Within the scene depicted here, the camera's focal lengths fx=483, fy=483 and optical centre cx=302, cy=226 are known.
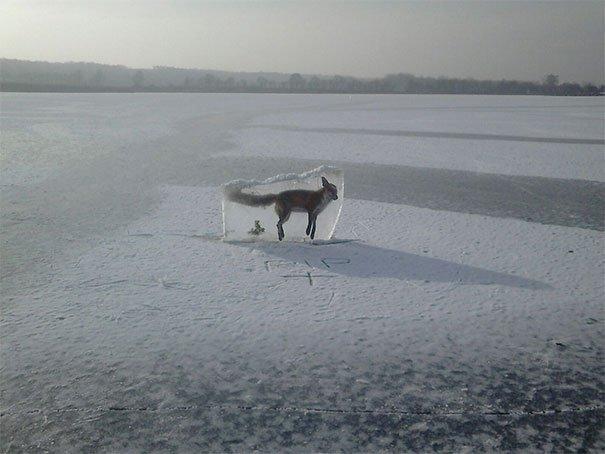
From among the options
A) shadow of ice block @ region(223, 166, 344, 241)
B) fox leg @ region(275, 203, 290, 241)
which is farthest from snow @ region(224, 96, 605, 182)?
fox leg @ region(275, 203, 290, 241)

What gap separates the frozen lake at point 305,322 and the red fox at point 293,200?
0.39m

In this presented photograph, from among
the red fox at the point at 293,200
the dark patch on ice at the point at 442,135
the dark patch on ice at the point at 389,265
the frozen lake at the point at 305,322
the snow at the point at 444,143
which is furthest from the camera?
the dark patch on ice at the point at 442,135

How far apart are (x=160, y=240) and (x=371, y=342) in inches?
109

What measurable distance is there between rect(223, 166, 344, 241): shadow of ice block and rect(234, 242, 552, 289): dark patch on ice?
0.12 m

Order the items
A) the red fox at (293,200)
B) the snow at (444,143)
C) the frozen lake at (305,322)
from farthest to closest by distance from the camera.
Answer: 1. the snow at (444,143)
2. the red fox at (293,200)
3. the frozen lake at (305,322)

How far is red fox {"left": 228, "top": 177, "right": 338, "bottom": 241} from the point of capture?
16.1 ft

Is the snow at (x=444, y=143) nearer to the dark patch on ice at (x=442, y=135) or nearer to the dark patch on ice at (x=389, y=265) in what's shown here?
the dark patch on ice at (x=442, y=135)

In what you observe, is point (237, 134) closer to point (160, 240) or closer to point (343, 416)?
point (160, 240)

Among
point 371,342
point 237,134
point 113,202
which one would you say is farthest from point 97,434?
point 237,134

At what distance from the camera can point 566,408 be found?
8.73ft

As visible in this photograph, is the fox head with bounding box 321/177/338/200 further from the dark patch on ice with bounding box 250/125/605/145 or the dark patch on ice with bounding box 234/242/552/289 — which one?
the dark patch on ice with bounding box 250/125/605/145

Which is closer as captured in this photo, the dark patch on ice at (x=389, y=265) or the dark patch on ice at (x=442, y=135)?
the dark patch on ice at (x=389, y=265)

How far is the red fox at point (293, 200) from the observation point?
491 cm

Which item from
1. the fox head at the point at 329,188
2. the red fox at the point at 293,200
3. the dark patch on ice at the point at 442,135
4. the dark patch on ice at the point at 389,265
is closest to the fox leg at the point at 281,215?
the red fox at the point at 293,200
